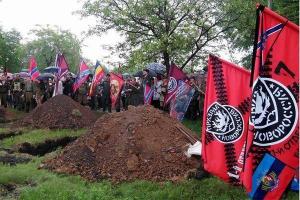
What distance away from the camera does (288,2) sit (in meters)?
16.8

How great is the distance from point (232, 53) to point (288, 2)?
5672 millimetres

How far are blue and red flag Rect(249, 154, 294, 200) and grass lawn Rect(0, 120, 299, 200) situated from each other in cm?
321

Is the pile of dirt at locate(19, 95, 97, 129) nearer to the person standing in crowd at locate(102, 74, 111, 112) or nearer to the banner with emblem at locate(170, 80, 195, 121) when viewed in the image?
the person standing in crowd at locate(102, 74, 111, 112)

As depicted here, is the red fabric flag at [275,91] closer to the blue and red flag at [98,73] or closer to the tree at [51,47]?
the blue and red flag at [98,73]

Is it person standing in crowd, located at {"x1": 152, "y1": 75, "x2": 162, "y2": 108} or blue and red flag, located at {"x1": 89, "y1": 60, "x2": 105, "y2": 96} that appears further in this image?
blue and red flag, located at {"x1": 89, "y1": 60, "x2": 105, "y2": 96}

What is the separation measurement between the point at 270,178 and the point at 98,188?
4.75m

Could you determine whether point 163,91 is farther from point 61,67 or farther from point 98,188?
point 98,188

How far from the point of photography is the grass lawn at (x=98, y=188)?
8.88 metres

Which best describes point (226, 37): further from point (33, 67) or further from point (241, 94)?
point (241, 94)

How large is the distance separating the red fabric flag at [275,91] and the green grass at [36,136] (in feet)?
36.8

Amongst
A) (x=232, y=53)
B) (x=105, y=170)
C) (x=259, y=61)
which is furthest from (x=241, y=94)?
(x=232, y=53)

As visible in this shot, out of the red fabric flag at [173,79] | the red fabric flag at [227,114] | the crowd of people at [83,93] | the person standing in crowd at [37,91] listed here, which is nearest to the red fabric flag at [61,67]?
the crowd of people at [83,93]

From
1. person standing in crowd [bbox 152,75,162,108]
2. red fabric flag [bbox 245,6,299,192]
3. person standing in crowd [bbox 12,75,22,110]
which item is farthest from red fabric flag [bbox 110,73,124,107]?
red fabric flag [bbox 245,6,299,192]

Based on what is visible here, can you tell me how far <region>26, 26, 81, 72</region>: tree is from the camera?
67.1 metres
